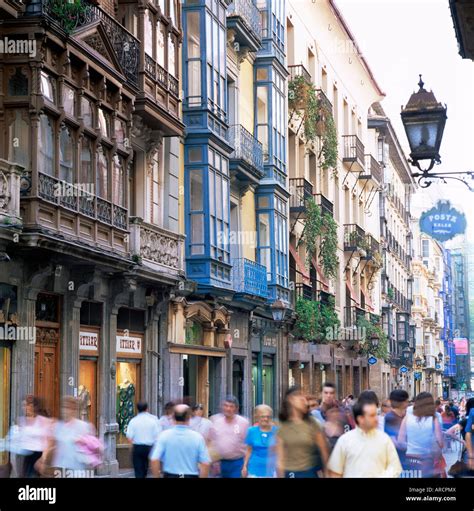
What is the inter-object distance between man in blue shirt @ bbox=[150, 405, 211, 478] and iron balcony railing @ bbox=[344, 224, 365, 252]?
40.7 m

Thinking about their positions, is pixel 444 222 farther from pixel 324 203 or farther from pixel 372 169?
pixel 372 169

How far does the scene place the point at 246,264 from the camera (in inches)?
1257

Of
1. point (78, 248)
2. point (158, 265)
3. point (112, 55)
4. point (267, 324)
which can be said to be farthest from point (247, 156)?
point (78, 248)

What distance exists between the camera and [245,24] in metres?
32.2

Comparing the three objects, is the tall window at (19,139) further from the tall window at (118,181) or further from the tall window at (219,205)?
the tall window at (219,205)

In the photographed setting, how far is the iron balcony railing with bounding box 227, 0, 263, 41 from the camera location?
3178 centimetres

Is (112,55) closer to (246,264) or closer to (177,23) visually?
(177,23)

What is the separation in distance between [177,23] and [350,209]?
88.1 feet

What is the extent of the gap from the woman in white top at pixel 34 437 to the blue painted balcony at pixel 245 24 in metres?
19.8

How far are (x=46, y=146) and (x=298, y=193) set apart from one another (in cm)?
2185

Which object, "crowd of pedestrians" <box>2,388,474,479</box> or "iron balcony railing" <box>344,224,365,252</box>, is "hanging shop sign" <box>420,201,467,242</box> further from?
"iron balcony railing" <box>344,224,365,252</box>

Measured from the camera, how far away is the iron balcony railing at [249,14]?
31.8 metres

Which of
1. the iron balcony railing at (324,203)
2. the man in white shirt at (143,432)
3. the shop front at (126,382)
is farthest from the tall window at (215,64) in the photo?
the man in white shirt at (143,432)

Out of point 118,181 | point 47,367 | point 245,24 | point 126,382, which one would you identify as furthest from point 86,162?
point 245,24
